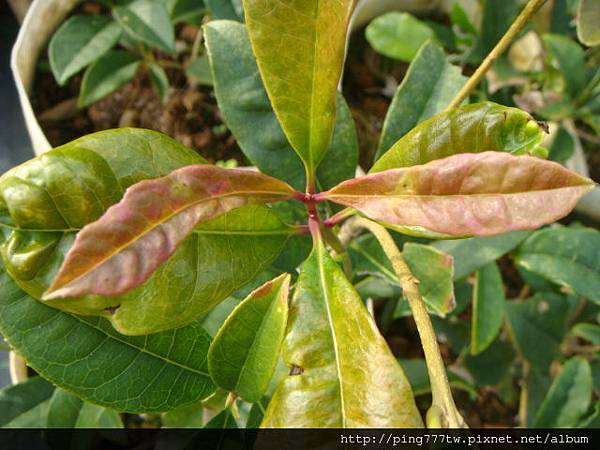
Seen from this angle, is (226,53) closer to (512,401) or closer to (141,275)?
(141,275)

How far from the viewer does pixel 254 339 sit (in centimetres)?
50

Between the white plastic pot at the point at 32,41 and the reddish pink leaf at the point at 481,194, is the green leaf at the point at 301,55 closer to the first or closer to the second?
the reddish pink leaf at the point at 481,194

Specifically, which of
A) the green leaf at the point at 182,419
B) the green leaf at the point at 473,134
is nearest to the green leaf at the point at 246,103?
the green leaf at the point at 473,134

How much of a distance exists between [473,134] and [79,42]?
0.75 m

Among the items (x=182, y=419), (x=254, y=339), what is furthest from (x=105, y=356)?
(x=182, y=419)

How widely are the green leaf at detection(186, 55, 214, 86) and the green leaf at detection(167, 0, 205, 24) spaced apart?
0.25 feet

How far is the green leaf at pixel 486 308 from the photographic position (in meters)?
0.83

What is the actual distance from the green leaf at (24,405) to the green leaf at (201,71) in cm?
55

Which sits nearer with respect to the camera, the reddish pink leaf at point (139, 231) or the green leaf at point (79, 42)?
the reddish pink leaf at point (139, 231)

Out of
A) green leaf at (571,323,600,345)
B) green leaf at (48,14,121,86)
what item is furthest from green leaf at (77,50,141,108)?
green leaf at (571,323,600,345)

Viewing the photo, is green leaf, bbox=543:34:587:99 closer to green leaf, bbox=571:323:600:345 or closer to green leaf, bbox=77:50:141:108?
green leaf, bbox=571:323:600:345

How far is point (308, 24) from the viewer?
18.0 inches

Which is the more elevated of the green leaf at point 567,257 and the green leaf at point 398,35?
the green leaf at point 398,35

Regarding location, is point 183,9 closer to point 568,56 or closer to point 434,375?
point 568,56
